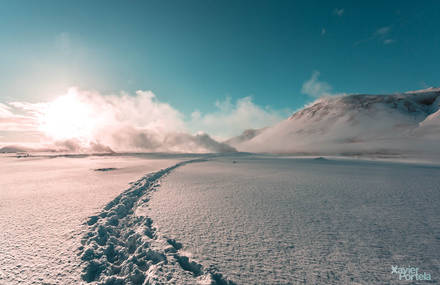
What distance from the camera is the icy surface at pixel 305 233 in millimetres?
2299

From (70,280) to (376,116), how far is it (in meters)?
103

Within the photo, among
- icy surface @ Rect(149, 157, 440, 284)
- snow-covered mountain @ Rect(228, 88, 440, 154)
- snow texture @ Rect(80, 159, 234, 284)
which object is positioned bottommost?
snow texture @ Rect(80, 159, 234, 284)

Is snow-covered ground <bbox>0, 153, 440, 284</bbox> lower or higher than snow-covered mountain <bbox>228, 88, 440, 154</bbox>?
lower

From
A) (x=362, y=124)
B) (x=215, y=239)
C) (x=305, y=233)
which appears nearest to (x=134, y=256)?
(x=215, y=239)

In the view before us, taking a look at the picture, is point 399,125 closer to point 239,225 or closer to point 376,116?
point 376,116

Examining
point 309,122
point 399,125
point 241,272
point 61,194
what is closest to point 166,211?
point 241,272

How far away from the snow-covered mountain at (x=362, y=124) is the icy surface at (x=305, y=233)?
54056 mm

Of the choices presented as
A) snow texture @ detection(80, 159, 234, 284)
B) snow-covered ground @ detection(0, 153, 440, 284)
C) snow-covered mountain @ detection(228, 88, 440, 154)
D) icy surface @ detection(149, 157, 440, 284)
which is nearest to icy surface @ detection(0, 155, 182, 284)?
snow-covered ground @ detection(0, 153, 440, 284)

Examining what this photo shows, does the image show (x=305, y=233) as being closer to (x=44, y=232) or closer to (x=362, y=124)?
(x=44, y=232)

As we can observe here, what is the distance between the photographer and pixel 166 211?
170 inches

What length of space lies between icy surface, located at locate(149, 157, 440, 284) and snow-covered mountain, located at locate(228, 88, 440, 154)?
5406 cm

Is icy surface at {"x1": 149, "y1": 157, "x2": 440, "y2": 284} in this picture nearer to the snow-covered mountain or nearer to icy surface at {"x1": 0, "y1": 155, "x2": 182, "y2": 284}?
icy surface at {"x1": 0, "y1": 155, "x2": 182, "y2": 284}

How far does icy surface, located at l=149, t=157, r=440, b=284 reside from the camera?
2299 millimetres

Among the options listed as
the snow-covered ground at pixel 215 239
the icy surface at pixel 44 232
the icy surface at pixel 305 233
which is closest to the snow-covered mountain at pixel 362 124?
the icy surface at pixel 305 233
